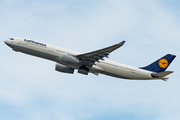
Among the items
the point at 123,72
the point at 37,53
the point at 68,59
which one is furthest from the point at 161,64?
the point at 37,53

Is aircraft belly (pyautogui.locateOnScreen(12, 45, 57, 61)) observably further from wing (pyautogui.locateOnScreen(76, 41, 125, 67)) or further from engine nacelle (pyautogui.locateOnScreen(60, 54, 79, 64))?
wing (pyautogui.locateOnScreen(76, 41, 125, 67))

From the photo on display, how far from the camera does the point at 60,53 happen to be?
41.8 m

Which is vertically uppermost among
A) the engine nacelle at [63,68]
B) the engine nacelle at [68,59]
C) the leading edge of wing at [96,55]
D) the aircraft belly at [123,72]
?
the leading edge of wing at [96,55]

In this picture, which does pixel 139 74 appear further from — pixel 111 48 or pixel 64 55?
pixel 64 55

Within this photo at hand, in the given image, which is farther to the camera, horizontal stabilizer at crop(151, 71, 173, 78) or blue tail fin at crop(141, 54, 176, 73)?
blue tail fin at crop(141, 54, 176, 73)

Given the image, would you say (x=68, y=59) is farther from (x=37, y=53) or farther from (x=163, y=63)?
(x=163, y=63)

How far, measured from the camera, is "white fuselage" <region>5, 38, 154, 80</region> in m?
41.7

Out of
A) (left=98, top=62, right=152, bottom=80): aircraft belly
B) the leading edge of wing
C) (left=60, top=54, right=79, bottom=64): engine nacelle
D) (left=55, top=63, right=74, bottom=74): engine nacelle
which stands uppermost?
the leading edge of wing

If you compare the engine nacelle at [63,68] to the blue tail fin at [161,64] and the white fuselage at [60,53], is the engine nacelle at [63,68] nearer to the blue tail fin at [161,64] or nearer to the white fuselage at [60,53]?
the white fuselage at [60,53]

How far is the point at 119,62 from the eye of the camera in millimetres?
44156

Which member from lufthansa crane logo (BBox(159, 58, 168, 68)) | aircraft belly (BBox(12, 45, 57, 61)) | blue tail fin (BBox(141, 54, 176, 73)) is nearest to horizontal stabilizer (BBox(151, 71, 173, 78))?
blue tail fin (BBox(141, 54, 176, 73))

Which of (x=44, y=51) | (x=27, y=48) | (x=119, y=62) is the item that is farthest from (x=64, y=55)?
(x=119, y=62)

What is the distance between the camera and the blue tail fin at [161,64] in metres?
46.0

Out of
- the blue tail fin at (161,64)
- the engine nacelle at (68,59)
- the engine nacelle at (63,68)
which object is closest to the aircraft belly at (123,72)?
the blue tail fin at (161,64)
